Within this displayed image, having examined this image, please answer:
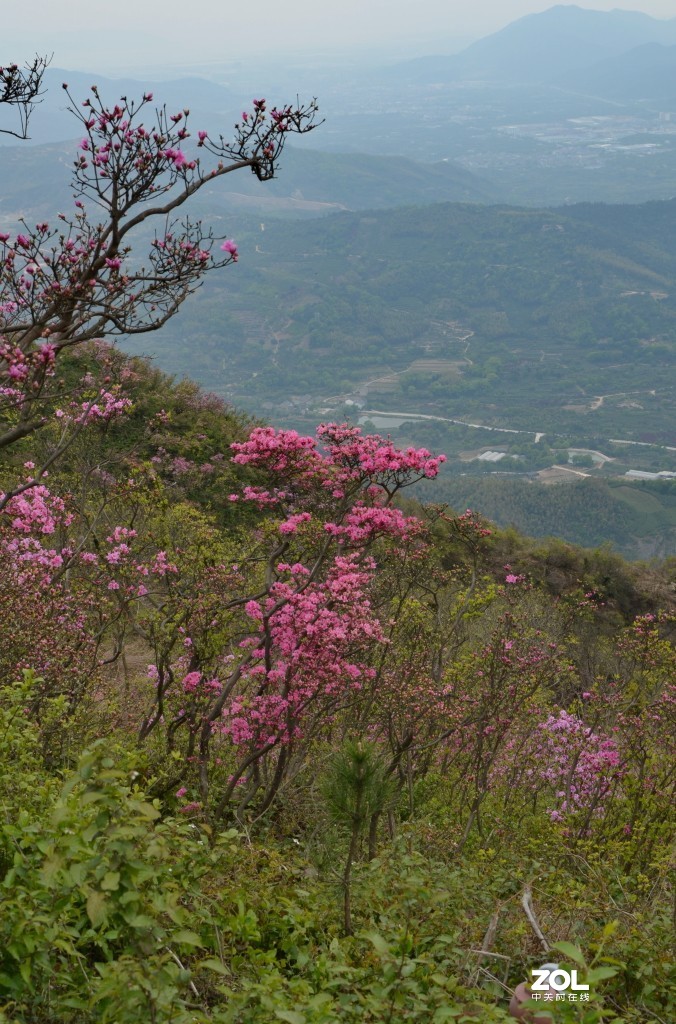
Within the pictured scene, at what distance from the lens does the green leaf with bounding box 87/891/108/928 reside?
2865 millimetres

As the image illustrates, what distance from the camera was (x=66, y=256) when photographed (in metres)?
5.79

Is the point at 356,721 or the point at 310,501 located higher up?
the point at 310,501

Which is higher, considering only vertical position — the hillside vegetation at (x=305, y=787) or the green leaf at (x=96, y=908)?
the green leaf at (x=96, y=908)

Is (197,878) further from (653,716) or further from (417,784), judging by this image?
(653,716)

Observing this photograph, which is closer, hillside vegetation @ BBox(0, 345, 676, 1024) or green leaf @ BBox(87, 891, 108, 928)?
green leaf @ BBox(87, 891, 108, 928)

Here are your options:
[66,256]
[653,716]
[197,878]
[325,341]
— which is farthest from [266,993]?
[325,341]

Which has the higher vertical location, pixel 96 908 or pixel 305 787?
pixel 96 908

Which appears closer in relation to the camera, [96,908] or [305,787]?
[96,908]

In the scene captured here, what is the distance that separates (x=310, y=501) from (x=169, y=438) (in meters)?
13.3

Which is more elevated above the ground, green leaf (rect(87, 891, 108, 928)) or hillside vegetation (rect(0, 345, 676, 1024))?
green leaf (rect(87, 891, 108, 928))

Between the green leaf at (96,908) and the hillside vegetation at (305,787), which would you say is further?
the hillside vegetation at (305,787)

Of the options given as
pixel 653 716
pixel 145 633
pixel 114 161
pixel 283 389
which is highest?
pixel 114 161

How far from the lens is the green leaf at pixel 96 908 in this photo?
287cm

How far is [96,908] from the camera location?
9.50 feet
